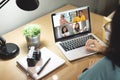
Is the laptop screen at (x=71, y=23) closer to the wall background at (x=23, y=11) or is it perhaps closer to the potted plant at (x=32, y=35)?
the potted plant at (x=32, y=35)

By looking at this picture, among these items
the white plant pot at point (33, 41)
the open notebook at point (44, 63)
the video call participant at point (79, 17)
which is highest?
the video call participant at point (79, 17)

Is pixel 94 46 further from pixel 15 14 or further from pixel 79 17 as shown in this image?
pixel 15 14

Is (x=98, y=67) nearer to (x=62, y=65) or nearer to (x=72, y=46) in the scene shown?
(x=62, y=65)

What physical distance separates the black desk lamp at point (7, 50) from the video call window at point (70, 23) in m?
0.28

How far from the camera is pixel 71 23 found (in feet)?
4.68

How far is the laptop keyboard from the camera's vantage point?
136 cm

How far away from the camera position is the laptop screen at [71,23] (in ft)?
4.54

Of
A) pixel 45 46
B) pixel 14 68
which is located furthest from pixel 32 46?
pixel 14 68

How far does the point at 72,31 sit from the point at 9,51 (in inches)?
16.8

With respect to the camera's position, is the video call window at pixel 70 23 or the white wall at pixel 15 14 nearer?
the video call window at pixel 70 23

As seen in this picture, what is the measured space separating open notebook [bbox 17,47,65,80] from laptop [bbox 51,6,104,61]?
80mm

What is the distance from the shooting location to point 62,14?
4.55ft

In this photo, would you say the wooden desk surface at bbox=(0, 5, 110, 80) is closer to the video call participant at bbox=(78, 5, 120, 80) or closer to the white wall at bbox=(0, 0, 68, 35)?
the white wall at bbox=(0, 0, 68, 35)

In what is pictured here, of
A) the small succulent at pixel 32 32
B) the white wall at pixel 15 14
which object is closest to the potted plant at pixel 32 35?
the small succulent at pixel 32 32
